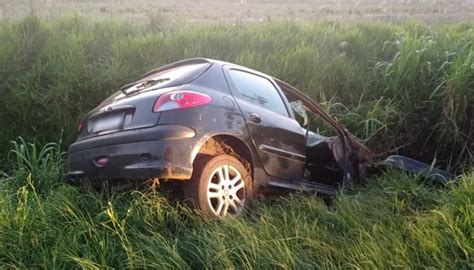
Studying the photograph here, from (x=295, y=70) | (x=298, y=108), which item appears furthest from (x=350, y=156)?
(x=295, y=70)

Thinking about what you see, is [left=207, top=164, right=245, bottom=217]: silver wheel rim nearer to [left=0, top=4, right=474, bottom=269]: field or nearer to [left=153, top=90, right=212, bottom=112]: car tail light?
[left=0, top=4, right=474, bottom=269]: field

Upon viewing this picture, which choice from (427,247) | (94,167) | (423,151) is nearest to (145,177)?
(94,167)

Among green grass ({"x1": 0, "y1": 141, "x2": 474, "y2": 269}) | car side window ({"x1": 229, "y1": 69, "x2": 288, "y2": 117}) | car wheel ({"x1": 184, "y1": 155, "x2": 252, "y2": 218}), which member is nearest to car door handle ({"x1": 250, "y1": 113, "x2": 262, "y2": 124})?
car side window ({"x1": 229, "y1": 69, "x2": 288, "y2": 117})

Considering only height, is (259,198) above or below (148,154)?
below

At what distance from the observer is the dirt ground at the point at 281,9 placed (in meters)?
12.9

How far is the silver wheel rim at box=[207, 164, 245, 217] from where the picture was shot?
4.30 meters

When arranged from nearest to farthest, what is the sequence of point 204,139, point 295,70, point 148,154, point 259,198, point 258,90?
point 148,154 < point 204,139 < point 259,198 < point 258,90 < point 295,70

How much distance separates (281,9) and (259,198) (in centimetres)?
1420

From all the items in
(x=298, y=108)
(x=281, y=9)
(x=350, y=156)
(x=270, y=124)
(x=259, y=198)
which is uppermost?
(x=270, y=124)

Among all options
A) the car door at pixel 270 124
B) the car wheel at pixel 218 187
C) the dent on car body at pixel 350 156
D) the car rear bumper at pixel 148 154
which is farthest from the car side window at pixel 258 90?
the car rear bumper at pixel 148 154

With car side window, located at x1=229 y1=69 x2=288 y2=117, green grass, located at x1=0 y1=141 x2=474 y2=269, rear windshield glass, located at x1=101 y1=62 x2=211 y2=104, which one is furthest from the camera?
car side window, located at x1=229 y1=69 x2=288 y2=117

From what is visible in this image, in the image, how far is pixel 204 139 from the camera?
427cm

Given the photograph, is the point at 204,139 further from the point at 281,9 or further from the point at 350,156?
the point at 281,9

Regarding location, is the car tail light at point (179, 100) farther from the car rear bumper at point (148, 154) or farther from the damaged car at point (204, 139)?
the car rear bumper at point (148, 154)
